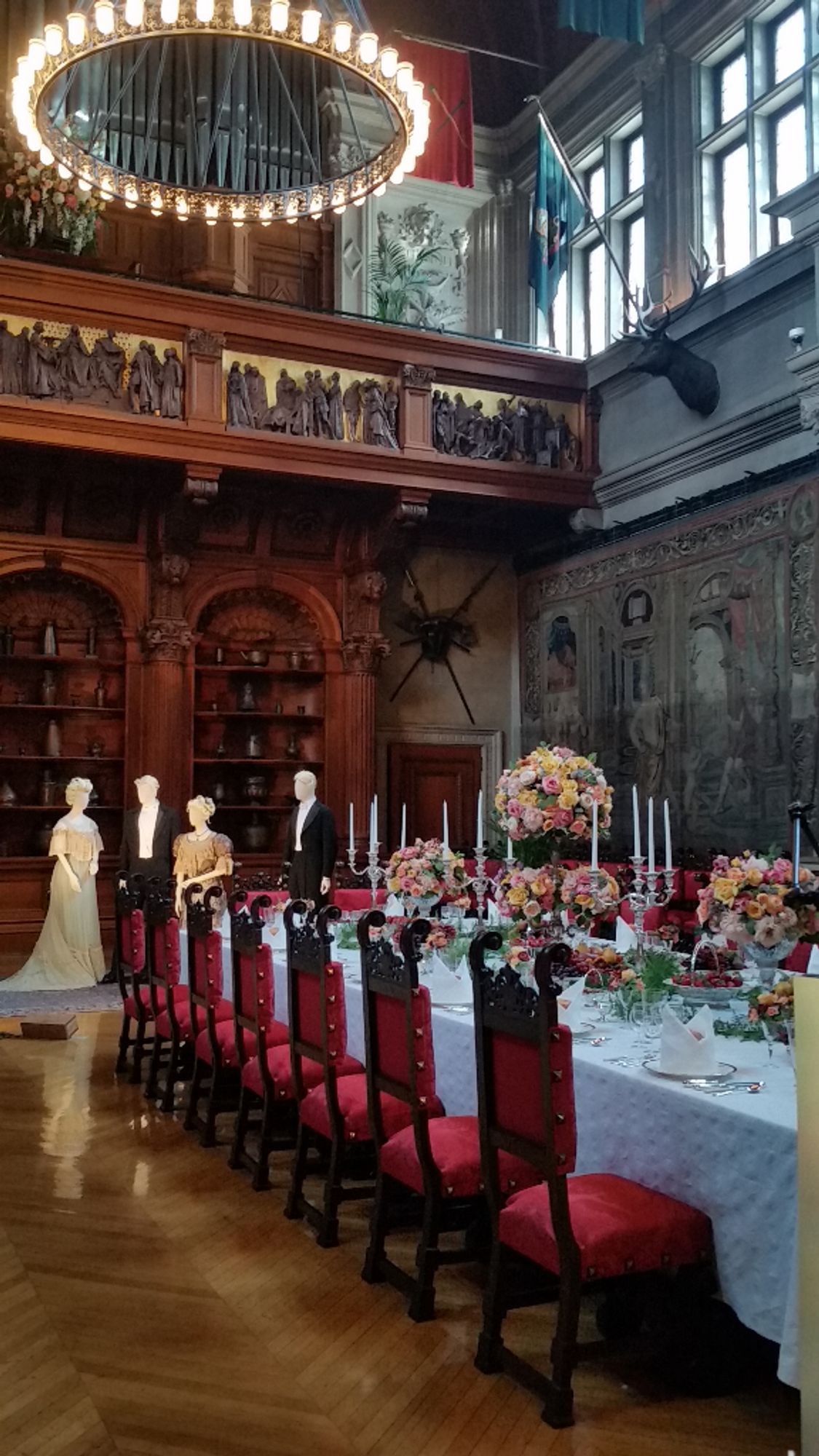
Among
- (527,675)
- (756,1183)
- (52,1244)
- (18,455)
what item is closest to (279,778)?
(527,675)

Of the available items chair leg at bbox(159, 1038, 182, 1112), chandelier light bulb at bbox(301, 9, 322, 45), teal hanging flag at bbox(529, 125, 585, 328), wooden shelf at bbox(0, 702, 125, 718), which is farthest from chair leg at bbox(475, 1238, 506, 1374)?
teal hanging flag at bbox(529, 125, 585, 328)

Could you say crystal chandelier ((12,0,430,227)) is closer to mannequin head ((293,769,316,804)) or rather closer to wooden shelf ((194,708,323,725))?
mannequin head ((293,769,316,804))

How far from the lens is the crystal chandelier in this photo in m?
6.75

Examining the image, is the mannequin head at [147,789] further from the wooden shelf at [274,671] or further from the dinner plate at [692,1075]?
the dinner plate at [692,1075]

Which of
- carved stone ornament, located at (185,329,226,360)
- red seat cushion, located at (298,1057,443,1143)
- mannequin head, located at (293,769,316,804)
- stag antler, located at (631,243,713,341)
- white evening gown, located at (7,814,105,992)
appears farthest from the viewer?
carved stone ornament, located at (185,329,226,360)

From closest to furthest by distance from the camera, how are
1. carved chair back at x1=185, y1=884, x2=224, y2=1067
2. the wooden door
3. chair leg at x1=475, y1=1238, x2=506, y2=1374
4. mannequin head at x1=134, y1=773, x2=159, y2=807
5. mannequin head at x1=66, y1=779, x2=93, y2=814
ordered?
chair leg at x1=475, y1=1238, x2=506, y2=1374
carved chair back at x1=185, y1=884, x2=224, y2=1067
mannequin head at x1=134, y1=773, x2=159, y2=807
mannequin head at x1=66, y1=779, x2=93, y2=814
the wooden door

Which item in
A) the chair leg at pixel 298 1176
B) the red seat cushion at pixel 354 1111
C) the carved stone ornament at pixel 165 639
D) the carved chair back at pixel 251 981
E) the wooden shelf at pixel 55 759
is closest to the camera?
the red seat cushion at pixel 354 1111

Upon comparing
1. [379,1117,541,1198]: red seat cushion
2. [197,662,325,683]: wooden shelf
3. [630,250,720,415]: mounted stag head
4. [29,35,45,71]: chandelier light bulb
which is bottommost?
[379,1117,541,1198]: red seat cushion

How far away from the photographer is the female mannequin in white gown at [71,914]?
1046cm

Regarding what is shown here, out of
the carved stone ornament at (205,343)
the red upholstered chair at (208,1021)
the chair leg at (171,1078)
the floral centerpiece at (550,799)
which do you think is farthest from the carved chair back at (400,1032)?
the carved stone ornament at (205,343)

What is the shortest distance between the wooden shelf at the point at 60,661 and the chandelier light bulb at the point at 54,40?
234 inches

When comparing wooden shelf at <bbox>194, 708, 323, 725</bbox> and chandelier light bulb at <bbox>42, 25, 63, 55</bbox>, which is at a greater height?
chandelier light bulb at <bbox>42, 25, 63, 55</bbox>

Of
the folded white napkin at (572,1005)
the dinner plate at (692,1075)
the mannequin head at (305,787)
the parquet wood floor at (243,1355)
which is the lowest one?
the parquet wood floor at (243,1355)

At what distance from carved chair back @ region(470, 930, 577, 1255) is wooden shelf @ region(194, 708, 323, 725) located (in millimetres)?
9200
